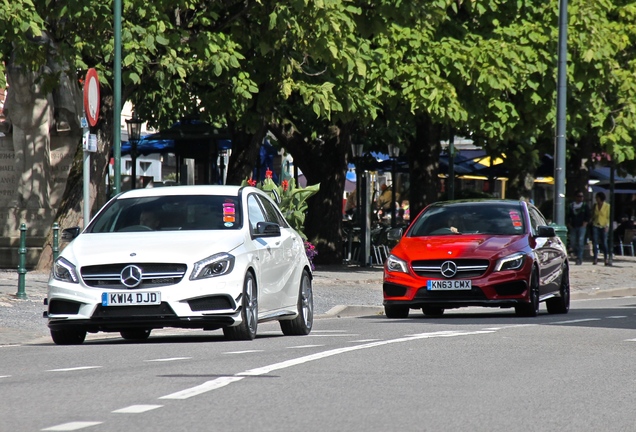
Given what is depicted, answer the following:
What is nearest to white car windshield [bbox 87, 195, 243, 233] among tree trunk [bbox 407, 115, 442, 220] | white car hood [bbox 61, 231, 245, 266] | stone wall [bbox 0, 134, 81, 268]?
white car hood [bbox 61, 231, 245, 266]

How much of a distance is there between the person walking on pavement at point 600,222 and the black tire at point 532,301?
67.0ft

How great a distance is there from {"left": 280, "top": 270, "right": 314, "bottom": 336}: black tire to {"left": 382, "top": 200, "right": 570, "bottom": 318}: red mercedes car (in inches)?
120

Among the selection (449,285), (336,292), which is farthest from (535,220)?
(336,292)

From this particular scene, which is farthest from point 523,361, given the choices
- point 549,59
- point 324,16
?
point 549,59

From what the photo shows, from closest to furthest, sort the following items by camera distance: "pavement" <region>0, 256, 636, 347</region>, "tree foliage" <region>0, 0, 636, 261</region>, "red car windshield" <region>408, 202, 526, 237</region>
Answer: "pavement" <region>0, 256, 636, 347</region> → "red car windshield" <region>408, 202, 526, 237</region> → "tree foliage" <region>0, 0, 636, 261</region>

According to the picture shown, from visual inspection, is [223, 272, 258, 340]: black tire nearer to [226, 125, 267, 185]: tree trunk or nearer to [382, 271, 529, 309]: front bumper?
[382, 271, 529, 309]: front bumper

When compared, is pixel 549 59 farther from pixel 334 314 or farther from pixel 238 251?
pixel 238 251

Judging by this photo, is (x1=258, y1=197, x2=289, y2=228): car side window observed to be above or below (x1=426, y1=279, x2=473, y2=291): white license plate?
above

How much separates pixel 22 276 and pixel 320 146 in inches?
581

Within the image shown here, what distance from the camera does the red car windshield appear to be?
65.7 feet

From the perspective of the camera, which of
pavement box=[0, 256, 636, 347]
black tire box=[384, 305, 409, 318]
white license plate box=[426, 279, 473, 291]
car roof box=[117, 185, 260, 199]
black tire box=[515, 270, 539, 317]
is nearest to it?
car roof box=[117, 185, 260, 199]

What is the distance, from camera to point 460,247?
752 inches

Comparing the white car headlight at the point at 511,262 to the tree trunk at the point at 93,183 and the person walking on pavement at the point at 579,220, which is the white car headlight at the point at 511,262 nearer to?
the tree trunk at the point at 93,183

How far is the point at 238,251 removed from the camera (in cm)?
1416
